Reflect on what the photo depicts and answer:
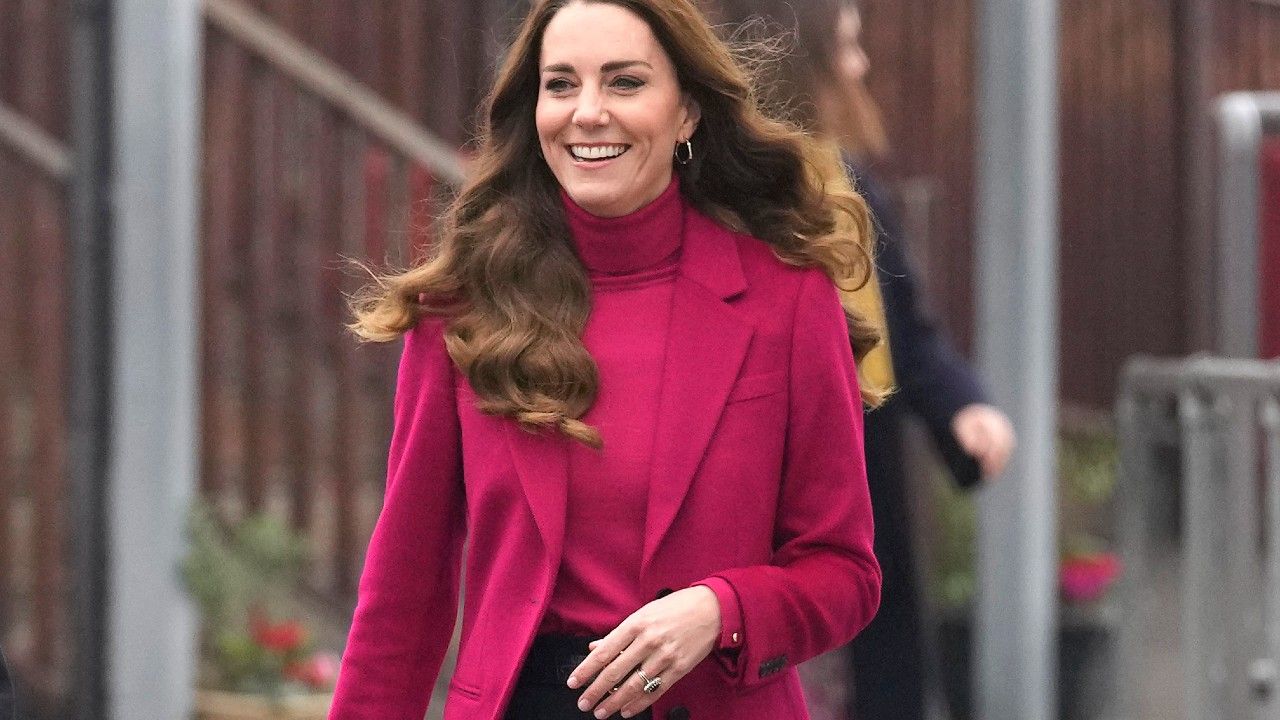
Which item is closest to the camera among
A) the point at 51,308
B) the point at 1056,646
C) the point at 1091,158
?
the point at 51,308

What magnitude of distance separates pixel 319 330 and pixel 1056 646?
2230 millimetres

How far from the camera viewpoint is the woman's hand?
6.71 feet

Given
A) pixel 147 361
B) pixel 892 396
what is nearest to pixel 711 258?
pixel 892 396

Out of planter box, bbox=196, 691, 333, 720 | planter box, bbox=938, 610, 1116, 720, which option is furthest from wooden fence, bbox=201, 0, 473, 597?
planter box, bbox=938, 610, 1116, 720

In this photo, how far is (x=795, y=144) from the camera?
7.83 feet

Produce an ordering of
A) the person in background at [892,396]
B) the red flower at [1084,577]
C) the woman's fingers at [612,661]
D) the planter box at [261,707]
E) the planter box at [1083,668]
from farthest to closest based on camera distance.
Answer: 1. the red flower at [1084,577]
2. the planter box at [1083,668]
3. the planter box at [261,707]
4. the person in background at [892,396]
5. the woman's fingers at [612,661]

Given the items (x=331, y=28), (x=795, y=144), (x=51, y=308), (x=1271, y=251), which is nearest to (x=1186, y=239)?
(x=1271, y=251)

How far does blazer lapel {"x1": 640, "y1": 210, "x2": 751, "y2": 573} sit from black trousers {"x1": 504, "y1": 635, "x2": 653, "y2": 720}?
12 centimetres

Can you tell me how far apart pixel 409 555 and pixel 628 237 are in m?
0.40

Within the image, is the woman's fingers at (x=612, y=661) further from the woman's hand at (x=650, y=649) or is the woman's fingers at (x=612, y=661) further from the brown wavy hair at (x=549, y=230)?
the brown wavy hair at (x=549, y=230)

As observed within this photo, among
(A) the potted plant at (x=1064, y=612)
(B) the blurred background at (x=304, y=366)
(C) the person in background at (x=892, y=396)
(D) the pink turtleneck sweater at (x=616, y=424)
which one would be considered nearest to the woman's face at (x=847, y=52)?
(C) the person in background at (x=892, y=396)

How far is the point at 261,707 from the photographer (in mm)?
4973

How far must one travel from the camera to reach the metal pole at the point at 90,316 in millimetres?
4746

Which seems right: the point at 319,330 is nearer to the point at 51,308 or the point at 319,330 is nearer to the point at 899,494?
the point at 51,308
